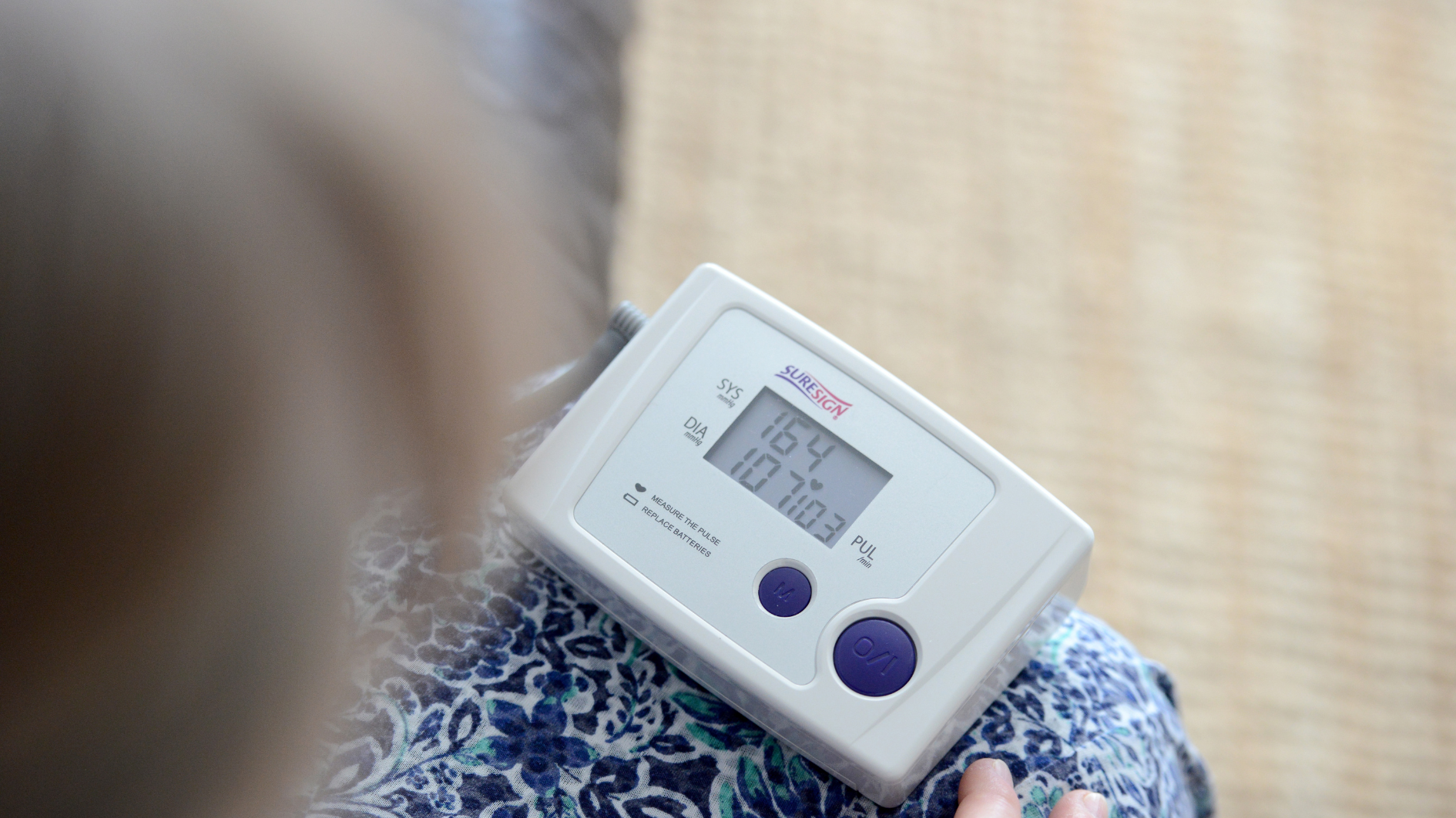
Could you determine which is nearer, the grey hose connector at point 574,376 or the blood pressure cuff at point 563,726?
the blood pressure cuff at point 563,726

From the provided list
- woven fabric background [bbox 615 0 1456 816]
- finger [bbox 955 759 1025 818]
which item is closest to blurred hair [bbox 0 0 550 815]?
finger [bbox 955 759 1025 818]

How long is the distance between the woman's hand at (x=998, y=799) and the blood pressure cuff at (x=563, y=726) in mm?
14

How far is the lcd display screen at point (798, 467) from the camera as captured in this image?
0.57 m

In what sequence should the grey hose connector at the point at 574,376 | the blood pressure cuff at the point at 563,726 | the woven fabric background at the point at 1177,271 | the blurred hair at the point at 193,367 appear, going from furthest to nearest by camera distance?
the woven fabric background at the point at 1177,271
the grey hose connector at the point at 574,376
the blood pressure cuff at the point at 563,726
the blurred hair at the point at 193,367

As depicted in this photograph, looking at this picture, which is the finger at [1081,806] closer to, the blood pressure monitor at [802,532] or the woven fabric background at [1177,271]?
the blood pressure monitor at [802,532]

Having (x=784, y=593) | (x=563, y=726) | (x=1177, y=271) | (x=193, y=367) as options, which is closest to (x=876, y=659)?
(x=784, y=593)

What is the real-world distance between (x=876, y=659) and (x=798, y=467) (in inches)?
4.3

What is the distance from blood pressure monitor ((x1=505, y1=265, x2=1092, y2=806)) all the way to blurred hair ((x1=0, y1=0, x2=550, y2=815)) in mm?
124

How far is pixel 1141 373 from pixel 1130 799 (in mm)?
889

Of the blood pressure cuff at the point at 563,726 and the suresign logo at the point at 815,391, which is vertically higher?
the suresign logo at the point at 815,391

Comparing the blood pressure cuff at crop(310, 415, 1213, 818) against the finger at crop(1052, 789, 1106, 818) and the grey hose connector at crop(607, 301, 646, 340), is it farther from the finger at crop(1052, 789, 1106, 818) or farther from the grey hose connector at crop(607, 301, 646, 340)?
the grey hose connector at crop(607, 301, 646, 340)

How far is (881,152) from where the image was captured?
145cm

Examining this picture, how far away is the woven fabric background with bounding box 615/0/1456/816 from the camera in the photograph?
125 cm

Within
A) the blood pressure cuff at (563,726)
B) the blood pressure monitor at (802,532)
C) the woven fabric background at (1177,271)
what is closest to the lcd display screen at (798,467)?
the blood pressure monitor at (802,532)
